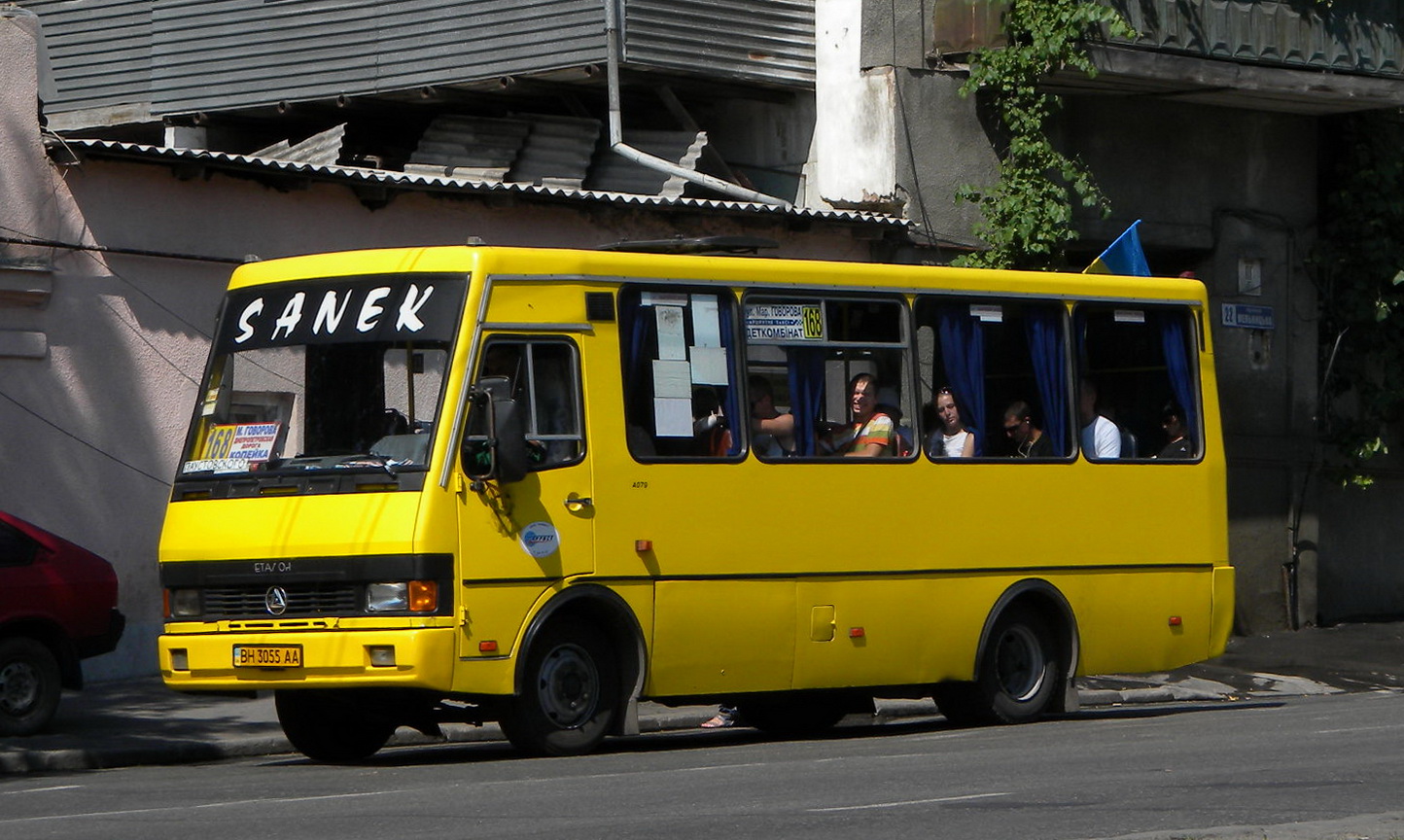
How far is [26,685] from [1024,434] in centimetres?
633

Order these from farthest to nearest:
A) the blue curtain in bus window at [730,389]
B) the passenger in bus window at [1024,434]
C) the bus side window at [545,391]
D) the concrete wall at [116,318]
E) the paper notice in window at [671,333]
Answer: the concrete wall at [116,318] → the passenger in bus window at [1024,434] → the blue curtain in bus window at [730,389] → the paper notice in window at [671,333] → the bus side window at [545,391]

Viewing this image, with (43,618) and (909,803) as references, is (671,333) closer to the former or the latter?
(909,803)

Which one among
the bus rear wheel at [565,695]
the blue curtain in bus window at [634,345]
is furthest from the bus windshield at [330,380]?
the bus rear wheel at [565,695]

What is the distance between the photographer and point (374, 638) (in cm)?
1095

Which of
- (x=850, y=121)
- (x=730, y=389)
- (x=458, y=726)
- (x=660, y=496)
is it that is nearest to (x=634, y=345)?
(x=730, y=389)

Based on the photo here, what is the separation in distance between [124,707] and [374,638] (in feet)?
15.4

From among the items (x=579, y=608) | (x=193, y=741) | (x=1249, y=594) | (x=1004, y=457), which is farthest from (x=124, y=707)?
(x=1249, y=594)

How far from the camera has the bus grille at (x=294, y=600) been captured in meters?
11.1

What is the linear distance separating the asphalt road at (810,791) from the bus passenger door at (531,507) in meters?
0.87

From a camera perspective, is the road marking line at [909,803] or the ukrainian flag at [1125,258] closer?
the road marking line at [909,803]

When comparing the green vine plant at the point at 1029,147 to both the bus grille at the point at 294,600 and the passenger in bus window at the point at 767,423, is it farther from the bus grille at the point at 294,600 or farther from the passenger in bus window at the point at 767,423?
the bus grille at the point at 294,600

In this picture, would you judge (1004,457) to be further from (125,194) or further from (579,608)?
(125,194)

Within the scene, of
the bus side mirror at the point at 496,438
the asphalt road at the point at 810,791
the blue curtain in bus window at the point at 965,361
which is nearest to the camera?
the asphalt road at the point at 810,791

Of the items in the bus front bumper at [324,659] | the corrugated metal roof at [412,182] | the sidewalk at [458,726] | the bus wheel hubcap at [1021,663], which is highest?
the corrugated metal roof at [412,182]
